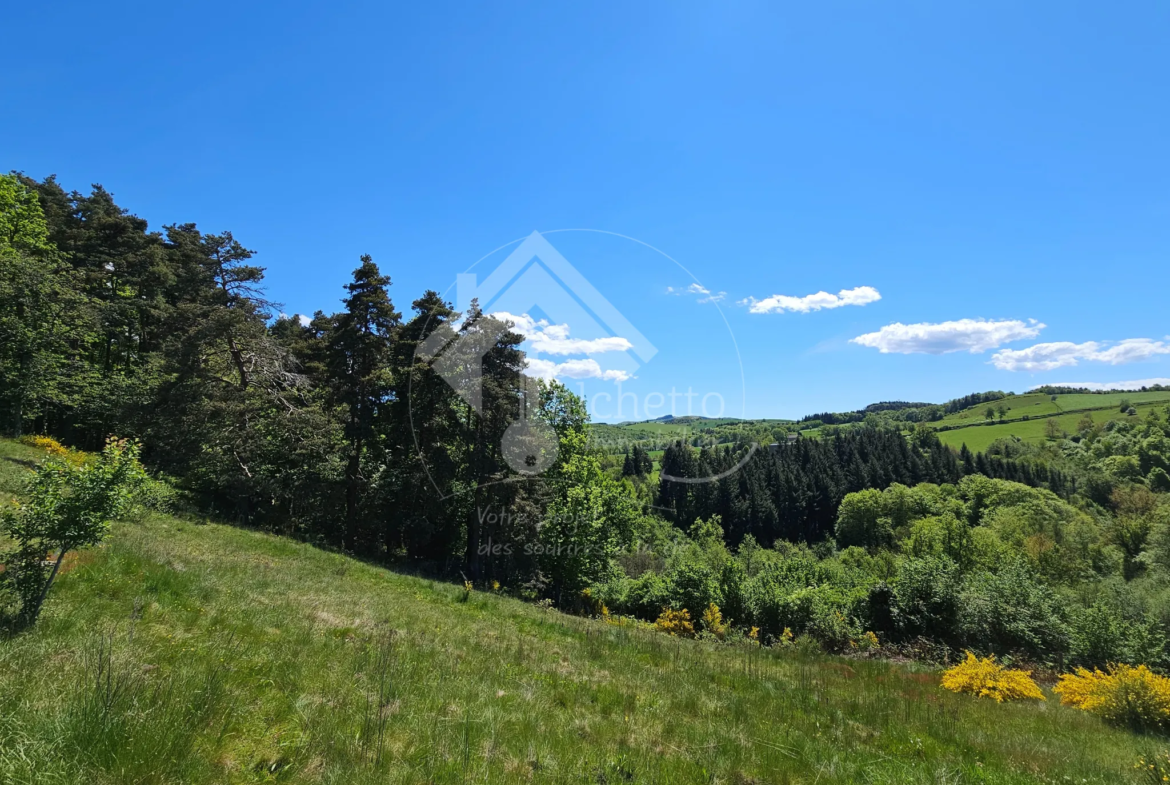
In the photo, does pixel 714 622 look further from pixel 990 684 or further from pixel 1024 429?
pixel 1024 429

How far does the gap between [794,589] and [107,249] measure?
42374mm

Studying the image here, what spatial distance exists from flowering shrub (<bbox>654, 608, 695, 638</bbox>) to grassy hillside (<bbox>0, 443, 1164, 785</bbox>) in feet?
22.2

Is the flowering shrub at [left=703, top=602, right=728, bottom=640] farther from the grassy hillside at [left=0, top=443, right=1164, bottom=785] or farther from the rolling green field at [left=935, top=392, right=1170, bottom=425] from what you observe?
the rolling green field at [left=935, top=392, right=1170, bottom=425]

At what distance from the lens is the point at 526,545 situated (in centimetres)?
2491

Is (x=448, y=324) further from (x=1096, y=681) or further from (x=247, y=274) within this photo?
(x=1096, y=681)

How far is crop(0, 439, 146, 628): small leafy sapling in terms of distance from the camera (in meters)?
5.58

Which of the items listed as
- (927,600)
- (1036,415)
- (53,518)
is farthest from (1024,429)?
(53,518)

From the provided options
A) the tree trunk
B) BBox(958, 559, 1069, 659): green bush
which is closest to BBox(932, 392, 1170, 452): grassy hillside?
BBox(958, 559, 1069, 659): green bush

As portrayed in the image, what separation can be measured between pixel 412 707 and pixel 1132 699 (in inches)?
549

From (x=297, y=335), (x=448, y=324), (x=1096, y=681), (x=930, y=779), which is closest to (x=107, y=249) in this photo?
(x=297, y=335)

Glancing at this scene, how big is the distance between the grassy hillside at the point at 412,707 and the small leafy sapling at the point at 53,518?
1.67 feet

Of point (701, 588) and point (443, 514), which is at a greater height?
point (443, 514)

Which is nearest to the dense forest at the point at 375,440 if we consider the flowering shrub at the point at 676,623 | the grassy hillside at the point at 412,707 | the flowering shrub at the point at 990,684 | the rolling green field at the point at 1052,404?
the flowering shrub at the point at 676,623

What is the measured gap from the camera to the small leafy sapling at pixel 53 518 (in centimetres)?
558
